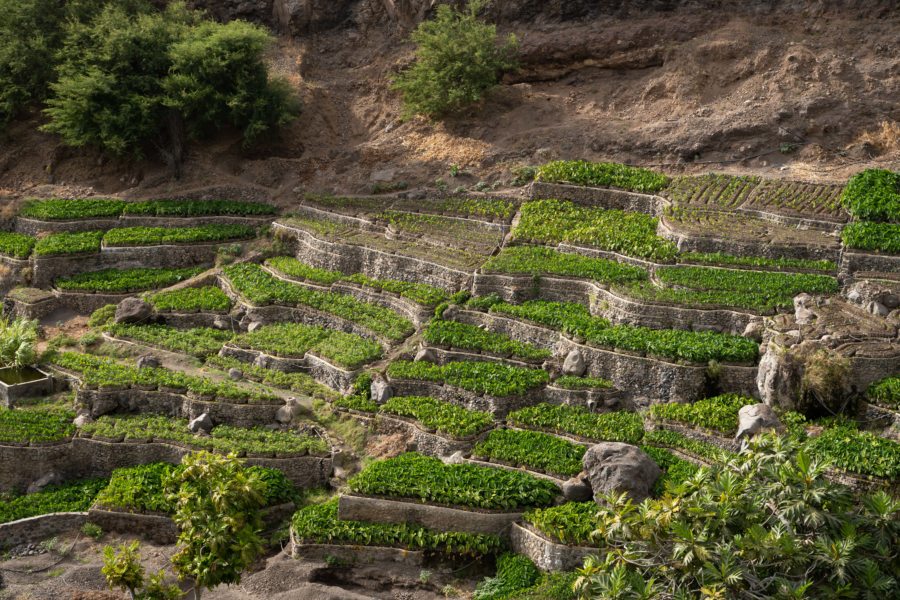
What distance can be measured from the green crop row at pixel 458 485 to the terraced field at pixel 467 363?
0.07 m

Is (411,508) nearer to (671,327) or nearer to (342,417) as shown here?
(342,417)

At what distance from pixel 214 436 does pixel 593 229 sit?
1524 cm

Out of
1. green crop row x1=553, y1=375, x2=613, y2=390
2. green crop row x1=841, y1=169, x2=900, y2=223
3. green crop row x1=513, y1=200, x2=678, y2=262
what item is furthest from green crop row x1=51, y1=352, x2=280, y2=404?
green crop row x1=841, y1=169, x2=900, y2=223

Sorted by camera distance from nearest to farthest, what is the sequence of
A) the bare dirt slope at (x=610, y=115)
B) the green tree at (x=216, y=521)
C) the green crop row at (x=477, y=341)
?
the green tree at (x=216, y=521) < the green crop row at (x=477, y=341) < the bare dirt slope at (x=610, y=115)

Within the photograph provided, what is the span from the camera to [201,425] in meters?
30.8

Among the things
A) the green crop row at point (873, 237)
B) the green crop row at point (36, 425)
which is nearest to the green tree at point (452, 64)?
the green crop row at point (873, 237)

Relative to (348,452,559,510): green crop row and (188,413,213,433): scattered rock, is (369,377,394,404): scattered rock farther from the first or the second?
(188,413,213,433): scattered rock

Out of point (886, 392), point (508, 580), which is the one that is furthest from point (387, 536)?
point (886, 392)

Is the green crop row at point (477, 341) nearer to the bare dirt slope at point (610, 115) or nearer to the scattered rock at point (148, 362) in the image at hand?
the scattered rock at point (148, 362)

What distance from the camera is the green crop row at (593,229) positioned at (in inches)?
1374

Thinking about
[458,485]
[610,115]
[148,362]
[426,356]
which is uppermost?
[610,115]

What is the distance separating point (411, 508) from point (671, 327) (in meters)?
10.3

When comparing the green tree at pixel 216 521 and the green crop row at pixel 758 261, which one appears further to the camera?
the green crop row at pixel 758 261

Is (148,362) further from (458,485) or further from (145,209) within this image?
(458,485)
